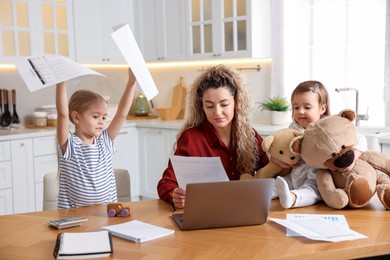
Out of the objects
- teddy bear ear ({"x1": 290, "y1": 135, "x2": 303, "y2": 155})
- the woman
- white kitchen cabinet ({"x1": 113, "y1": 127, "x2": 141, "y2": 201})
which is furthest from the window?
teddy bear ear ({"x1": 290, "y1": 135, "x2": 303, "y2": 155})

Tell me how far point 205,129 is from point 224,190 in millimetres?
729

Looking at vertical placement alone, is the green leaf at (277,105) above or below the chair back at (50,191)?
above

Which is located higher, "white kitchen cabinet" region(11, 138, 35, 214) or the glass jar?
the glass jar

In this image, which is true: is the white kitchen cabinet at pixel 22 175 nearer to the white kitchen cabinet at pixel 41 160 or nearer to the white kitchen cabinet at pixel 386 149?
the white kitchen cabinet at pixel 41 160

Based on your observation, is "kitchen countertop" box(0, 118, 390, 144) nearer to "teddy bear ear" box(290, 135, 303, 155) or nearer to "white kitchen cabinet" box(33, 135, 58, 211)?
"white kitchen cabinet" box(33, 135, 58, 211)

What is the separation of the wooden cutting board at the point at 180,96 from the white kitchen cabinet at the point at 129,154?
1.67 ft

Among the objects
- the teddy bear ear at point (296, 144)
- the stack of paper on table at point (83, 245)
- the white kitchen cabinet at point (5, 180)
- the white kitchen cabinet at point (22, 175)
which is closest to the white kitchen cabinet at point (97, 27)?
the white kitchen cabinet at point (22, 175)

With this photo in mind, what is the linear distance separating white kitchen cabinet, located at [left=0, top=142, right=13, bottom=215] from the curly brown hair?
2.27 m

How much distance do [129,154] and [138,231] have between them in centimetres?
336

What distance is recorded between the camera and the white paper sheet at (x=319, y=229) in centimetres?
178

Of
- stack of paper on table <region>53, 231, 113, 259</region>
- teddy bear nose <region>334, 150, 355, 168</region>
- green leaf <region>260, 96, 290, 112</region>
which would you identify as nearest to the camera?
stack of paper on table <region>53, 231, 113, 259</region>

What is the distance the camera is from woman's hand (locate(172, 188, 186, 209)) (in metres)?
2.18

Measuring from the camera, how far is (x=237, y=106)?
8.23 feet

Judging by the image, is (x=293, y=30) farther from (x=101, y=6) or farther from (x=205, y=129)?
(x=205, y=129)
